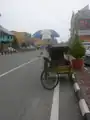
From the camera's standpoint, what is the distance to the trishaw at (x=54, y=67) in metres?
12.5

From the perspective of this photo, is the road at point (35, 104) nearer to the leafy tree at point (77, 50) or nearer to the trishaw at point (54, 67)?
the trishaw at point (54, 67)

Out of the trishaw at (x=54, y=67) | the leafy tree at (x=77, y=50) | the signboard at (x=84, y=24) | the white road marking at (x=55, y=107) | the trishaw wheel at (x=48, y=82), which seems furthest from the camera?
the signboard at (x=84, y=24)

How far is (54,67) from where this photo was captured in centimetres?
1359

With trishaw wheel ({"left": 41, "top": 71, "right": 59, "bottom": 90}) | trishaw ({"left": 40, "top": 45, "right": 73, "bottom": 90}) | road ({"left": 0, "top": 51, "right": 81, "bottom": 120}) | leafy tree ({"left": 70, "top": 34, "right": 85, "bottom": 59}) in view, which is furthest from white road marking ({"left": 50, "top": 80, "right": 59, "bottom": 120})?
leafy tree ({"left": 70, "top": 34, "right": 85, "bottom": 59})

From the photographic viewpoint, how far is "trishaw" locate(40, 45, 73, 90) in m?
12.5

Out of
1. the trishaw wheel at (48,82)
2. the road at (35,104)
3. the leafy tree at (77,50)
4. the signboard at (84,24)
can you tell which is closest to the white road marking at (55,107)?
the road at (35,104)

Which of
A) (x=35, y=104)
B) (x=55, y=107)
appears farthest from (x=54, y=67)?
(x=55, y=107)

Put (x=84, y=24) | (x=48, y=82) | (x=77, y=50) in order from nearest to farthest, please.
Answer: (x=48, y=82), (x=77, y=50), (x=84, y=24)

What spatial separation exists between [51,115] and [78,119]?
70 cm

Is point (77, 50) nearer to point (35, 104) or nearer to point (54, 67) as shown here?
A: point (54, 67)

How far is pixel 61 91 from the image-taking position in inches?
451

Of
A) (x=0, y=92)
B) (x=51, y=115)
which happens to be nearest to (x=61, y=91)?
(x=0, y=92)

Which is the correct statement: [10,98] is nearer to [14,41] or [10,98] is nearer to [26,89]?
[26,89]

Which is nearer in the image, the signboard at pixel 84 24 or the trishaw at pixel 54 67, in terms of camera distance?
the trishaw at pixel 54 67
